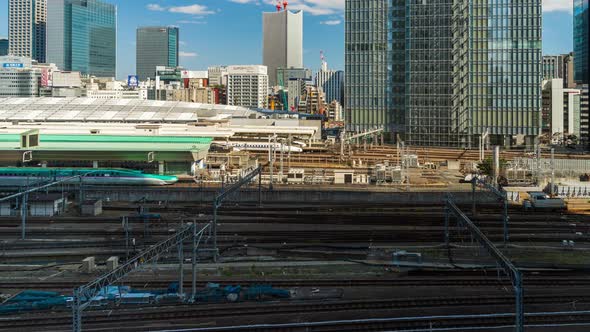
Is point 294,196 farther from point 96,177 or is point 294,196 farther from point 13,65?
point 13,65

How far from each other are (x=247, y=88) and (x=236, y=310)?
14778 centimetres

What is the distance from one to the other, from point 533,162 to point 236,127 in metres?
31.2

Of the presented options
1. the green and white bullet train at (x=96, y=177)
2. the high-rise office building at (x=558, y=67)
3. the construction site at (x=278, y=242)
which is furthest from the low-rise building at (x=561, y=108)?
the green and white bullet train at (x=96, y=177)

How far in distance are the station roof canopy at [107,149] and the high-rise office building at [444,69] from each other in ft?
96.8

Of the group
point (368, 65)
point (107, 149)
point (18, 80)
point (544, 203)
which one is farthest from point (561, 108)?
point (18, 80)

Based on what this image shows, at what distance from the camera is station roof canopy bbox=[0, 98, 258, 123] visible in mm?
69562

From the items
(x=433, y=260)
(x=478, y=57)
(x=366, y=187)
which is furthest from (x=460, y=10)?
(x=433, y=260)

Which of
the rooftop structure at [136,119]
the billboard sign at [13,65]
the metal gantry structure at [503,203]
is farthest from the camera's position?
the billboard sign at [13,65]

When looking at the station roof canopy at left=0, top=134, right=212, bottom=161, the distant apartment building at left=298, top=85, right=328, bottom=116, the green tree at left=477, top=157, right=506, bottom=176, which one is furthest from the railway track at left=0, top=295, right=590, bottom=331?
the distant apartment building at left=298, top=85, right=328, bottom=116

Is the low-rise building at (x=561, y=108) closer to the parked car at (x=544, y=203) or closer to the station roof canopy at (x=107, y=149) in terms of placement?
the parked car at (x=544, y=203)

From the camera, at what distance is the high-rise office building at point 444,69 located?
67.2 m

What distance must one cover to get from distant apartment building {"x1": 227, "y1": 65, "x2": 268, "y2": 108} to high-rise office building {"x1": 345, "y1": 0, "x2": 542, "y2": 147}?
300 feet

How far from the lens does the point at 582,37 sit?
86312mm

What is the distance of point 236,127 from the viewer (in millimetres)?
67688
